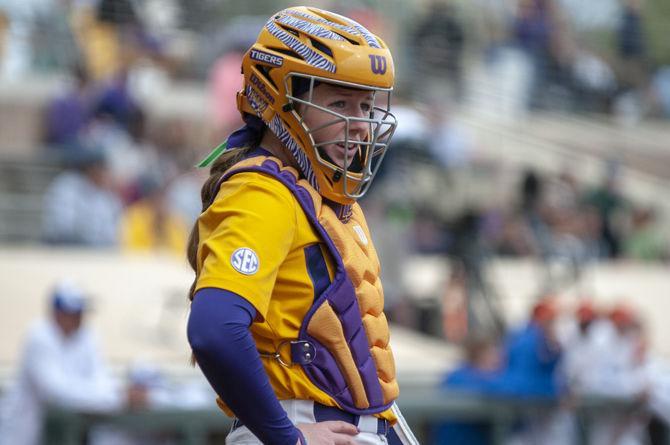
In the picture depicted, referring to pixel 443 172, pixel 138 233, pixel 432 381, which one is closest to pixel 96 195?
pixel 138 233

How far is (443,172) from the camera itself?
1420cm

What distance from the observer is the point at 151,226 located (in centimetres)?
1172

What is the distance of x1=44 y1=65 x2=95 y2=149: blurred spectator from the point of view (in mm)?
12281

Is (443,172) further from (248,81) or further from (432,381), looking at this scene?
(248,81)

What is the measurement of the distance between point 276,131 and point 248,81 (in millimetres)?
166

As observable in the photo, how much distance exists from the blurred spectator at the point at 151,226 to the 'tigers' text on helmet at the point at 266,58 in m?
8.26

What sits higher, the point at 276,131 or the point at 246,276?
the point at 276,131

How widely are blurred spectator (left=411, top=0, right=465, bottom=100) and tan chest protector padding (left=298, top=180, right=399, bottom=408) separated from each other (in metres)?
12.7

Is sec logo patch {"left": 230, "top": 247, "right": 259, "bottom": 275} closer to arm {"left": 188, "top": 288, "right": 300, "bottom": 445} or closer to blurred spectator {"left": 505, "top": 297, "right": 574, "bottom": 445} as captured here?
arm {"left": 188, "top": 288, "right": 300, "bottom": 445}

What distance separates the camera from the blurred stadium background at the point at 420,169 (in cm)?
1066

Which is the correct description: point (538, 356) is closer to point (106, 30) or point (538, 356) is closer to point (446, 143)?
point (446, 143)

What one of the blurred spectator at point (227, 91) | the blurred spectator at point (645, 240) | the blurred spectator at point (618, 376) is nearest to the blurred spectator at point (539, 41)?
the blurred spectator at point (645, 240)

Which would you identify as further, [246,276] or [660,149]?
[660,149]

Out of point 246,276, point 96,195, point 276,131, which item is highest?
point 276,131
